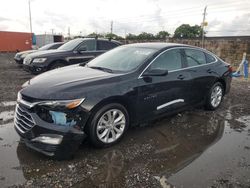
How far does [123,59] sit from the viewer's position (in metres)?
4.47

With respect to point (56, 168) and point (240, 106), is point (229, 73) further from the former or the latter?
point (56, 168)

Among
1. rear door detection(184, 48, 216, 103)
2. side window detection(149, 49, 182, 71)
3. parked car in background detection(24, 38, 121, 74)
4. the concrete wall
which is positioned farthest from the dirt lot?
the concrete wall

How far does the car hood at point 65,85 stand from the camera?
3.23 m

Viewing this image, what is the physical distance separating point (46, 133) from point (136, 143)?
1498 millimetres

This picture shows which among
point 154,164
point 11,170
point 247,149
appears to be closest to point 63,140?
point 11,170

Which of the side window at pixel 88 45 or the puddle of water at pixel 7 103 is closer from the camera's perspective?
the puddle of water at pixel 7 103

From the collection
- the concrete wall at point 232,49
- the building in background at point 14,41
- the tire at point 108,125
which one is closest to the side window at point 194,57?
the tire at point 108,125

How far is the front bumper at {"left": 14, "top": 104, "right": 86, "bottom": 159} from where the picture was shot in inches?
122

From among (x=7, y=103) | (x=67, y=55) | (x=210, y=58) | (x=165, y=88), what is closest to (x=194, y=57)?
(x=210, y=58)

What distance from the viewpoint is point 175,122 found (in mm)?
4930

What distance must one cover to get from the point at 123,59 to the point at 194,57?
5.60 ft

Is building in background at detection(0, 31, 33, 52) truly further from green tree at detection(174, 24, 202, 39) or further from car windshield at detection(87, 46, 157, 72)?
green tree at detection(174, 24, 202, 39)

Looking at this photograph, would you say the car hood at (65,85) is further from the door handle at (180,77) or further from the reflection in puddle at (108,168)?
the door handle at (180,77)

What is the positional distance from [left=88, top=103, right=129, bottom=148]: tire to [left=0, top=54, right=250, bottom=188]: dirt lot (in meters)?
0.15
